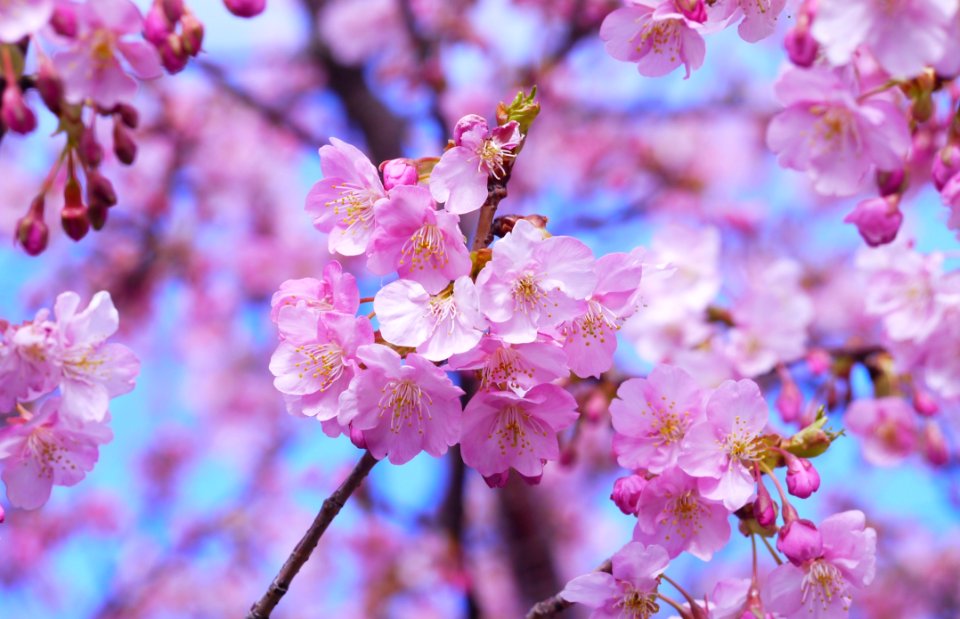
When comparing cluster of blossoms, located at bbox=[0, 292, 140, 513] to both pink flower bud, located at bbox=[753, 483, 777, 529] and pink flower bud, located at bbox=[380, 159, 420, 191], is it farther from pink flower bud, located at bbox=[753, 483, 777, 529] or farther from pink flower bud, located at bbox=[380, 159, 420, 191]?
pink flower bud, located at bbox=[753, 483, 777, 529]

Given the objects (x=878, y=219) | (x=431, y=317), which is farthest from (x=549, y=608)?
(x=878, y=219)

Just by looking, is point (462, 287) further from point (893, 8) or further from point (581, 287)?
point (893, 8)

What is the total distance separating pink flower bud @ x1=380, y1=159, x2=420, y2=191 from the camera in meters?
1.33

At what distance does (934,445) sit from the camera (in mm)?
2680

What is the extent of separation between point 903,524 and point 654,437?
18.8ft

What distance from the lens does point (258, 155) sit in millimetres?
7523

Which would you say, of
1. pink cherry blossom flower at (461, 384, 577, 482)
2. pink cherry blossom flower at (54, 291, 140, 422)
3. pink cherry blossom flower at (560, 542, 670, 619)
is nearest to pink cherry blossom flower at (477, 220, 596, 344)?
pink cherry blossom flower at (461, 384, 577, 482)

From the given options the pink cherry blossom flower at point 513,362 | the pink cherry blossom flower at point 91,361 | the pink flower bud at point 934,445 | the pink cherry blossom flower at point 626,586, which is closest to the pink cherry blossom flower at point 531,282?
the pink cherry blossom flower at point 513,362

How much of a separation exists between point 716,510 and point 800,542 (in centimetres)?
15

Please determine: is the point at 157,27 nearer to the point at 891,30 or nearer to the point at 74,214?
the point at 74,214

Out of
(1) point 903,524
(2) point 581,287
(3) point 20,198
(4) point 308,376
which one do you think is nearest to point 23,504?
(4) point 308,376

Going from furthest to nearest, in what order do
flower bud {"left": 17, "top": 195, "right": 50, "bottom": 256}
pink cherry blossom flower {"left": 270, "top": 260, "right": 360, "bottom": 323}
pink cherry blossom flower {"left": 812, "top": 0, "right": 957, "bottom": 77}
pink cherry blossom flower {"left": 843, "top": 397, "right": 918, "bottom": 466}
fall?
pink cherry blossom flower {"left": 843, "top": 397, "right": 918, "bottom": 466} → flower bud {"left": 17, "top": 195, "right": 50, "bottom": 256} → pink cherry blossom flower {"left": 270, "top": 260, "right": 360, "bottom": 323} → pink cherry blossom flower {"left": 812, "top": 0, "right": 957, "bottom": 77}

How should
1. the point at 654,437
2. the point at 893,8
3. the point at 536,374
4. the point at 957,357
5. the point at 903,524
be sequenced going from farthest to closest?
the point at 903,524
the point at 957,357
the point at 654,437
the point at 536,374
the point at 893,8

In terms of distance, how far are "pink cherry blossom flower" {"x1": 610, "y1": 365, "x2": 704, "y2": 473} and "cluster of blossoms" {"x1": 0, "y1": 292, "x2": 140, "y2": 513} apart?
76cm
